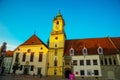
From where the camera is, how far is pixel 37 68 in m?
35.2

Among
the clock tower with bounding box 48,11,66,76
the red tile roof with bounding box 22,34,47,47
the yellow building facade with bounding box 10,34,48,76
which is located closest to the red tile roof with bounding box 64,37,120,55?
the clock tower with bounding box 48,11,66,76

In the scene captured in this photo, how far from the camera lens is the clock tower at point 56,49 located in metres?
33.8

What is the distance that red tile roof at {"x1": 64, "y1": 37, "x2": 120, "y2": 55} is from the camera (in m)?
33.4

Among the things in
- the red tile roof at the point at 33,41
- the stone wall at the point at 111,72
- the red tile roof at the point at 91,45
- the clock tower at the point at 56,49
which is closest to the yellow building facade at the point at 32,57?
the red tile roof at the point at 33,41

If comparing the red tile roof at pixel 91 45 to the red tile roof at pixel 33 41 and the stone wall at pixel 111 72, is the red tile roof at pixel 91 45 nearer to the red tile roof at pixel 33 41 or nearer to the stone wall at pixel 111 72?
the stone wall at pixel 111 72

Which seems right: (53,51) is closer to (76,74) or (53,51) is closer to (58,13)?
(76,74)

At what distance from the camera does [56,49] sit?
119 ft

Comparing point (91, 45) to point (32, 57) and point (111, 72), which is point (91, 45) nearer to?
point (111, 72)

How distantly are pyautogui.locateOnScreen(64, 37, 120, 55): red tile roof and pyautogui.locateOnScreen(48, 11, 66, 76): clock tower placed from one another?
2.43 meters

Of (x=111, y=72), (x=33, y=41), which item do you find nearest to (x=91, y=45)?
(x=111, y=72)

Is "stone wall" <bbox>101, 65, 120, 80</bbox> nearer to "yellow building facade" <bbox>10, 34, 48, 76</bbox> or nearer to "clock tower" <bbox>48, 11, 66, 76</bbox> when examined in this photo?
"clock tower" <bbox>48, 11, 66, 76</bbox>

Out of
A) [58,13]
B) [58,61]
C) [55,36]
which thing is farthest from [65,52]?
[58,13]

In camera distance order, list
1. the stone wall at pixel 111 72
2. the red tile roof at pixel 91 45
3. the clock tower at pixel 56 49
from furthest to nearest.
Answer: the clock tower at pixel 56 49 < the red tile roof at pixel 91 45 < the stone wall at pixel 111 72

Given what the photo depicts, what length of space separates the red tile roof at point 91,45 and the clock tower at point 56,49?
7.98ft
